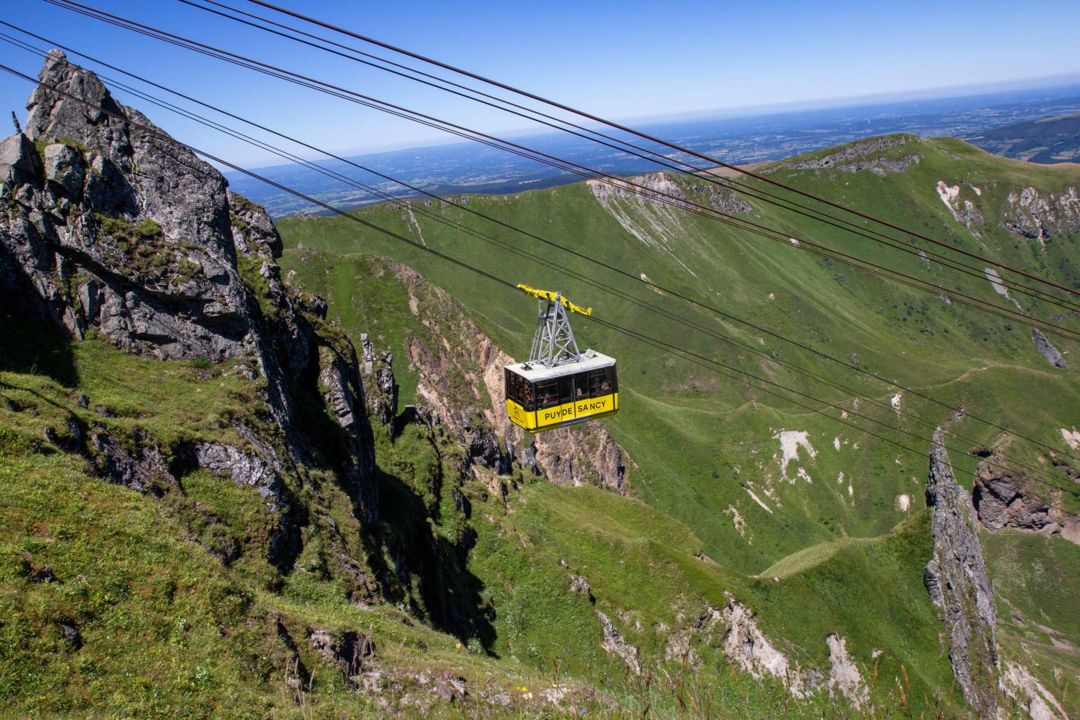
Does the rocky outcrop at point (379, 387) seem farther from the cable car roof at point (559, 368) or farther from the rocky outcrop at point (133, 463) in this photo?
the rocky outcrop at point (133, 463)

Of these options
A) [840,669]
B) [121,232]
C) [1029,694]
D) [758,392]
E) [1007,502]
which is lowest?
[1007,502]

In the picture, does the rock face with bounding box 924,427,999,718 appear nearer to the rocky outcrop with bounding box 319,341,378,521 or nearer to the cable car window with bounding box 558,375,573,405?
the cable car window with bounding box 558,375,573,405

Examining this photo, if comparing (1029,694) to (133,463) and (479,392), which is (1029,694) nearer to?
(479,392)

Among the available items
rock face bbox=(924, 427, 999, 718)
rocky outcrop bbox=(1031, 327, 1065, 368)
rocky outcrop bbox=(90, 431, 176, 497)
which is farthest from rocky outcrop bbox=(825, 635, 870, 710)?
rocky outcrop bbox=(1031, 327, 1065, 368)

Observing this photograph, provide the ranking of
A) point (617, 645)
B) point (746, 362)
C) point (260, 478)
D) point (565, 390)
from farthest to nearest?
point (746, 362), point (617, 645), point (565, 390), point (260, 478)

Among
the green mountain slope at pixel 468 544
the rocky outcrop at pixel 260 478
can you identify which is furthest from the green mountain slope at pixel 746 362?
the rocky outcrop at pixel 260 478

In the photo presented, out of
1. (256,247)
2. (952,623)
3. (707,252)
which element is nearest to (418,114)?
(256,247)

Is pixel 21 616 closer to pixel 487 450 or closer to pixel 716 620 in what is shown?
pixel 716 620

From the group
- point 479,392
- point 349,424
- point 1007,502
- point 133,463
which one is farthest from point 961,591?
point 133,463
